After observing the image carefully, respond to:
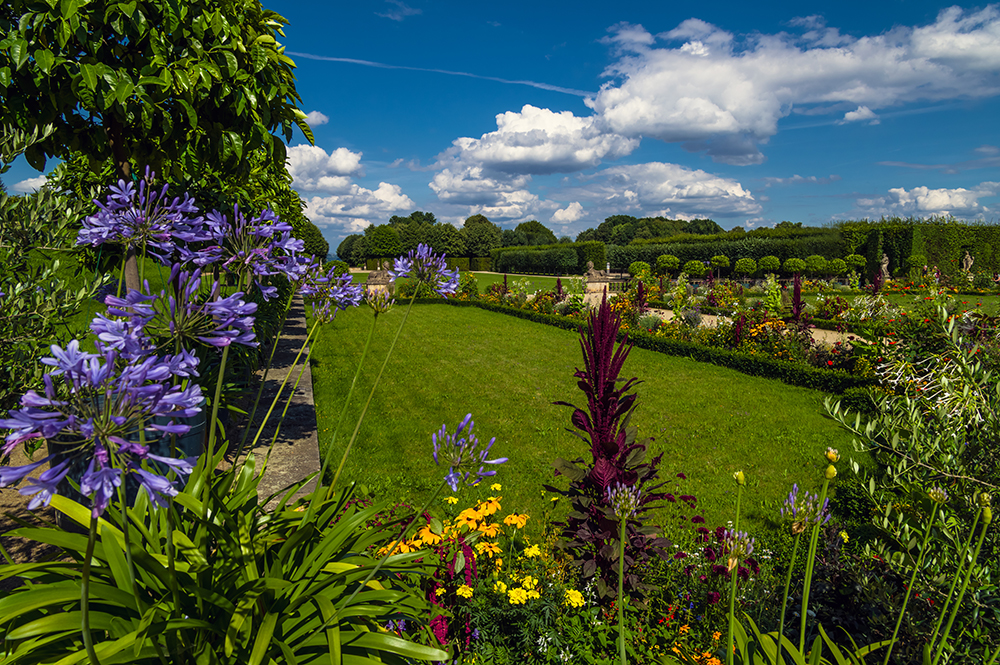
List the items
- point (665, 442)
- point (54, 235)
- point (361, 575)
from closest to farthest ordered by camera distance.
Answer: point (361, 575) < point (54, 235) < point (665, 442)

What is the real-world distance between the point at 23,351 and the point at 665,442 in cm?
583

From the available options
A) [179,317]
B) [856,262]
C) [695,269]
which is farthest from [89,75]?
[856,262]

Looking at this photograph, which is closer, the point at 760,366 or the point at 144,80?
the point at 144,80

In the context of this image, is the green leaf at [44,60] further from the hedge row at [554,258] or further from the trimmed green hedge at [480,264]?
the trimmed green hedge at [480,264]

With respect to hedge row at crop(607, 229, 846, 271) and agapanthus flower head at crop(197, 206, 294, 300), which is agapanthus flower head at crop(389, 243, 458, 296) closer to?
agapanthus flower head at crop(197, 206, 294, 300)

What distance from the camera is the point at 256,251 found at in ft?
4.62

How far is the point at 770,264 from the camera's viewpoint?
2680 cm

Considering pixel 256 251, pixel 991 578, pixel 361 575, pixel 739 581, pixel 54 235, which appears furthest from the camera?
pixel 739 581

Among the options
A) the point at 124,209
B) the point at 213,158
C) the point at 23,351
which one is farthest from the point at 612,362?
the point at 23,351

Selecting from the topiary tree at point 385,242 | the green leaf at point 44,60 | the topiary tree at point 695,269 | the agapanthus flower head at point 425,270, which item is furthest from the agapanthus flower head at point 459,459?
the topiary tree at point 385,242

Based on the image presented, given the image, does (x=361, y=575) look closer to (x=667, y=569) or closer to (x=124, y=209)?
(x=124, y=209)

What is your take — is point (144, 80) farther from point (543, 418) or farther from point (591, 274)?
point (591, 274)

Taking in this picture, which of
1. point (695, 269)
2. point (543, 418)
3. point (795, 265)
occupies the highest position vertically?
point (795, 265)

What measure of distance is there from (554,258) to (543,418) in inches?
1442
